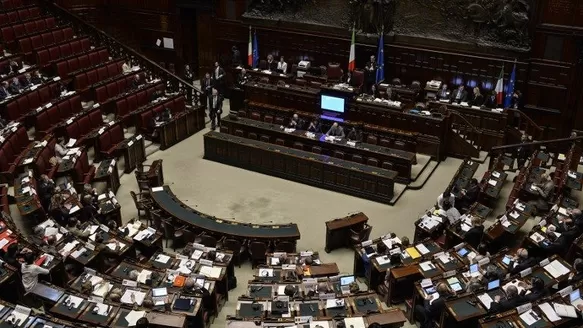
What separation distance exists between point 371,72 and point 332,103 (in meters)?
2.28

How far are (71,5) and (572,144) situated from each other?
19.3 m

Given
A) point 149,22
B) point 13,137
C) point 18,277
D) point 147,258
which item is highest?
point 149,22

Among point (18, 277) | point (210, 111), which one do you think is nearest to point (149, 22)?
point (210, 111)

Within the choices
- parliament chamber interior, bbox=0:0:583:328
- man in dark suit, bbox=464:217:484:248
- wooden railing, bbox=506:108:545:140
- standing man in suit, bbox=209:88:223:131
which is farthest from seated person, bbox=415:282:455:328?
standing man in suit, bbox=209:88:223:131

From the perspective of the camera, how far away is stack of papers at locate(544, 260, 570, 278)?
36.0ft

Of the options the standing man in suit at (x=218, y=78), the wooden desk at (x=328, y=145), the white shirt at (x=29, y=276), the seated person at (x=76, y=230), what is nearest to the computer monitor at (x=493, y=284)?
the wooden desk at (x=328, y=145)

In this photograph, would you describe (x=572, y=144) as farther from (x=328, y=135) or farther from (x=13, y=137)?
(x=13, y=137)

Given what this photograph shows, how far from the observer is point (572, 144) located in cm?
1655

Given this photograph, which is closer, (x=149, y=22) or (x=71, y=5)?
(x=71, y=5)

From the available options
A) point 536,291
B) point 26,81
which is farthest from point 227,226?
point 26,81

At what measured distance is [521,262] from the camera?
11.5 meters

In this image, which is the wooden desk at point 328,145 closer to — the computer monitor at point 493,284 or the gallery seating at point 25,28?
the computer monitor at point 493,284

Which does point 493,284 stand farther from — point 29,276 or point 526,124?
point 526,124

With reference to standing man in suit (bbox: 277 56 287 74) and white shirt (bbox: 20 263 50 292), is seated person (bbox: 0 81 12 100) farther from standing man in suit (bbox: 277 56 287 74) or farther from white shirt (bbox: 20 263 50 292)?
standing man in suit (bbox: 277 56 287 74)
